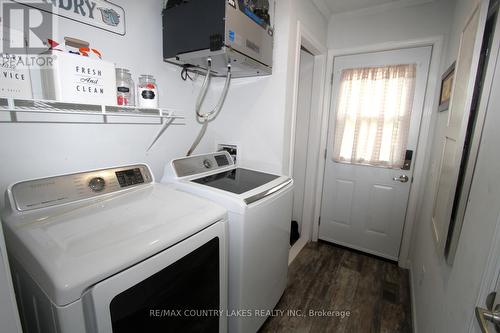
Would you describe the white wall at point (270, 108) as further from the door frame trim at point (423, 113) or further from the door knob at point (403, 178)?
the door knob at point (403, 178)

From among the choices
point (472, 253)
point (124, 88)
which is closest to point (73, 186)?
point (124, 88)

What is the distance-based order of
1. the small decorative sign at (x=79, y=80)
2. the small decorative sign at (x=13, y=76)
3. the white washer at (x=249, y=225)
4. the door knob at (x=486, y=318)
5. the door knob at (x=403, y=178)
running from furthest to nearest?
the door knob at (x=403, y=178) < the white washer at (x=249, y=225) < the small decorative sign at (x=79, y=80) < the small decorative sign at (x=13, y=76) < the door knob at (x=486, y=318)

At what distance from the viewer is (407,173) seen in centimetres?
219

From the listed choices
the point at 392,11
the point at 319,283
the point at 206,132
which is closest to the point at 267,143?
the point at 206,132

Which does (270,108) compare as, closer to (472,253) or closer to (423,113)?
(472,253)

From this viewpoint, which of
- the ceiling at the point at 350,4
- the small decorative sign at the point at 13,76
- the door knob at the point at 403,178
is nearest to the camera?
the small decorative sign at the point at 13,76

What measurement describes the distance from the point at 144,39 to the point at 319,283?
7.77 ft

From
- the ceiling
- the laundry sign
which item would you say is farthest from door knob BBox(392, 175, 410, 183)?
the laundry sign

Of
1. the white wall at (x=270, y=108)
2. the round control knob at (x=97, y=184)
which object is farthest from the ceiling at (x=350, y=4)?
the round control knob at (x=97, y=184)

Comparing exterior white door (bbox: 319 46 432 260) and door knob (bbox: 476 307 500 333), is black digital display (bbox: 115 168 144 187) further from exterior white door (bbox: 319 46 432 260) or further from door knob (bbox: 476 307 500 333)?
exterior white door (bbox: 319 46 432 260)

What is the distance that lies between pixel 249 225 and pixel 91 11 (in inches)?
54.1

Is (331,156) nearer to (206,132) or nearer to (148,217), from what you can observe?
(206,132)

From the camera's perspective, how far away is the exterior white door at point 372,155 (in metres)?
2.10

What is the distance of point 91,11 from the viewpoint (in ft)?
3.83
